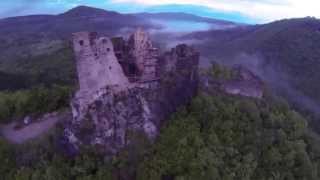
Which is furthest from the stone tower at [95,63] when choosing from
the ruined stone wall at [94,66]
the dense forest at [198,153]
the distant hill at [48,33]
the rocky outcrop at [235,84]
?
the distant hill at [48,33]

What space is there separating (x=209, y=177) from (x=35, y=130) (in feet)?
28.6

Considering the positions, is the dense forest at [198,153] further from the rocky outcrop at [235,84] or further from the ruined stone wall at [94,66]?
the ruined stone wall at [94,66]

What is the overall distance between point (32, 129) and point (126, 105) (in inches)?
211

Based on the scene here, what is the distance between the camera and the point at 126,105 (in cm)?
2955

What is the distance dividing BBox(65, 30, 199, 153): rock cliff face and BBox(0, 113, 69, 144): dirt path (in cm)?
190

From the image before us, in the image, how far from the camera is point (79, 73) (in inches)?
1117

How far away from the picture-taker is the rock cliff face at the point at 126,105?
29297mm

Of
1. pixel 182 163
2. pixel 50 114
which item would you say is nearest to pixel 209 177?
pixel 182 163

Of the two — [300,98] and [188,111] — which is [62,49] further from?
[188,111]

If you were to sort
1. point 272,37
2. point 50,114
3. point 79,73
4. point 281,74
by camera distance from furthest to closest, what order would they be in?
point 272,37 < point 281,74 < point 50,114 < point 79,73

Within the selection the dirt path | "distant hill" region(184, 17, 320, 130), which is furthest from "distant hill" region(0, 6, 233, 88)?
the dirt path

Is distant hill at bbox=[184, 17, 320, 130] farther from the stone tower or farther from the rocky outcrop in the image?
the stone tower

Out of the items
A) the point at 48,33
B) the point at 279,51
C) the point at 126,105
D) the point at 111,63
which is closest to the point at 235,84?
the point at 126,105

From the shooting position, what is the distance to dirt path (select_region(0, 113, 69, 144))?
3144 cm
